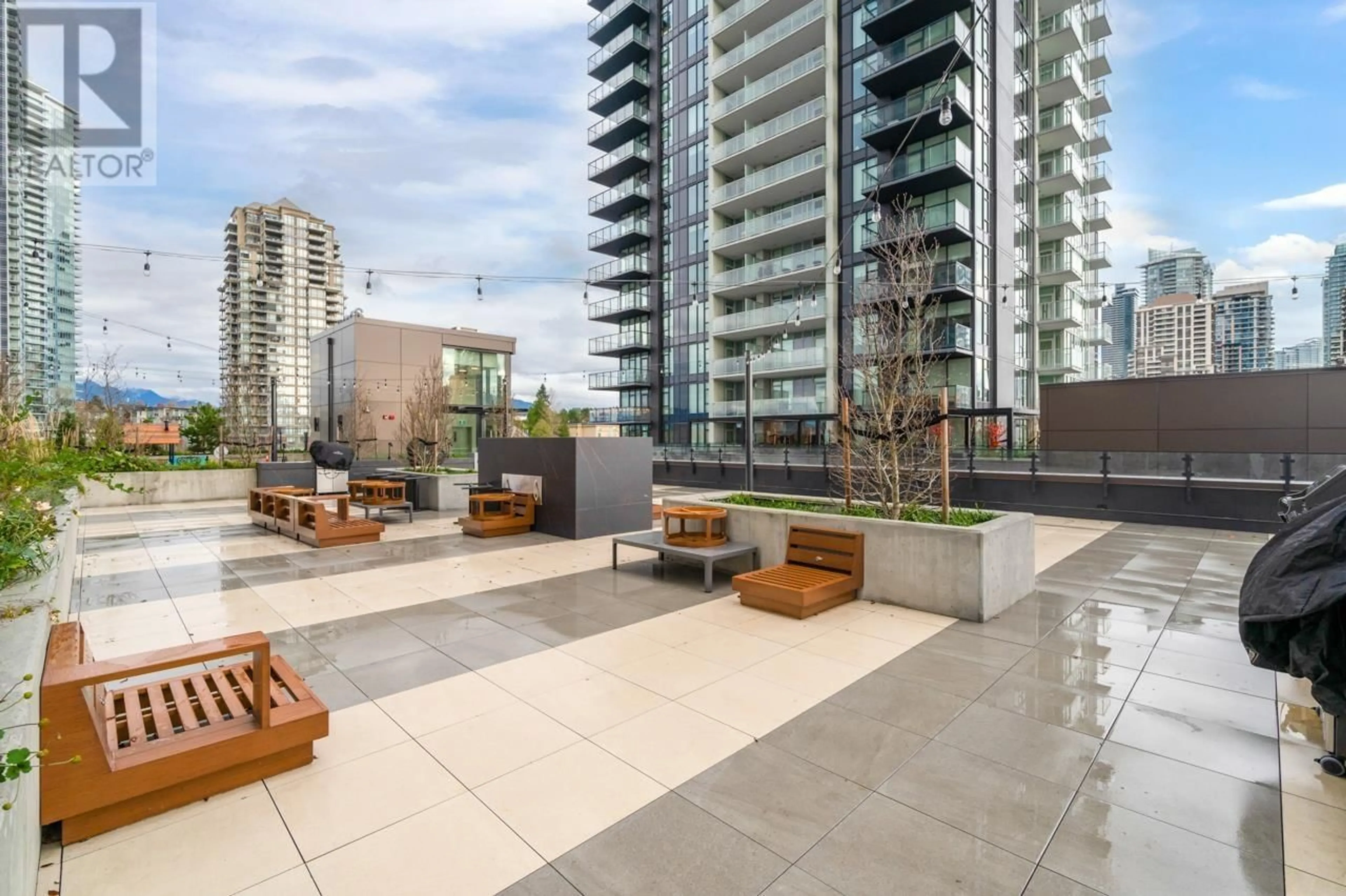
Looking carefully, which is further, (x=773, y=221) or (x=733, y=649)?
(x=773, y=221)

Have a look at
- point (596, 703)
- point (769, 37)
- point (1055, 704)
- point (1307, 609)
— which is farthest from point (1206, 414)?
point (769, 37)

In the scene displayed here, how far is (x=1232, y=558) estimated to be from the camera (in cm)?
891

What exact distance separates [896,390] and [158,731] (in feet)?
23.5

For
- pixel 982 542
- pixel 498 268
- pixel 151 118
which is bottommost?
pixel 982 542

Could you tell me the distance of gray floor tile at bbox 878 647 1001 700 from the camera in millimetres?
4281

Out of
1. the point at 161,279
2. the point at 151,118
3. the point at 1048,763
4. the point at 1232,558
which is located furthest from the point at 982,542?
the point at 161,279

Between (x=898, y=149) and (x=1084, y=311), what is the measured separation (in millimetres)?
24658

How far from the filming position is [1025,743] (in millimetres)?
3480

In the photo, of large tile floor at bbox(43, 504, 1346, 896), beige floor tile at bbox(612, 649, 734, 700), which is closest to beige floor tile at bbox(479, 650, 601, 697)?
large tile floor at bbox(43, 504, 1346, 896)

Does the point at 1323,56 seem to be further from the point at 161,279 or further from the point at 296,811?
the point at 161,279

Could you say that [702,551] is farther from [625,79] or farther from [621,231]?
[625,79]

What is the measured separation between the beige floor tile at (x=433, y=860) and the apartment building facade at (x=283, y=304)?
43.6m

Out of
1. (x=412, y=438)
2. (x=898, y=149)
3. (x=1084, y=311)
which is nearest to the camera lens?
(x=412, y=438)

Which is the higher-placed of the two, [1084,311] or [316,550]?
[1084,311]
